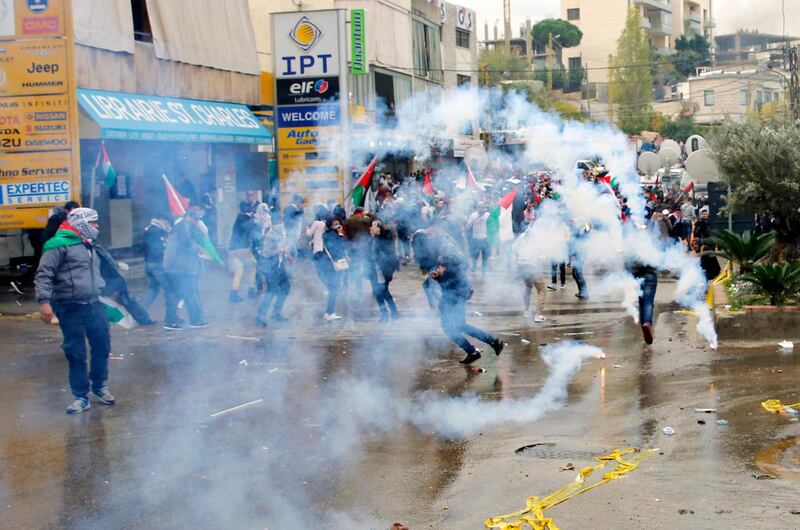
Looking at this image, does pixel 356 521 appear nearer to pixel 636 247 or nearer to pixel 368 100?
pixel 636 247

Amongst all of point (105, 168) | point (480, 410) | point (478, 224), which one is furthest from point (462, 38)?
point (480, 410)

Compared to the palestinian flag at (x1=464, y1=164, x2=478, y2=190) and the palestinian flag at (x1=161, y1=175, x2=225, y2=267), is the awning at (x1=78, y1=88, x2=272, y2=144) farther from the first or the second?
the palestinian flag at (x1=464, y1=164, x2=478, y2=190)

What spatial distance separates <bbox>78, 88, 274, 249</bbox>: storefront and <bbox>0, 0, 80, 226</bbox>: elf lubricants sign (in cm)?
96

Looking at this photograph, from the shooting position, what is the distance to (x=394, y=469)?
710cm

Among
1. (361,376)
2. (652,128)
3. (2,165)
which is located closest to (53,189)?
(2,165)

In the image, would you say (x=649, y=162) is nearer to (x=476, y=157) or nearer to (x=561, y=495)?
(x=476, y=157)

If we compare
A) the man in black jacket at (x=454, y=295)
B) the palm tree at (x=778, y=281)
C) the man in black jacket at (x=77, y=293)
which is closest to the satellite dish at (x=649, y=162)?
the palm tree at (x=778, y=281)

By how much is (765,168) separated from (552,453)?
865 cm

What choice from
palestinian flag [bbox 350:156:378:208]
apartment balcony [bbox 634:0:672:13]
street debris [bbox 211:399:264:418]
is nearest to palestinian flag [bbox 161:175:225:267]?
palestinian flag [bbox 350:156:378:208]

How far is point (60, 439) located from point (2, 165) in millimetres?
9249

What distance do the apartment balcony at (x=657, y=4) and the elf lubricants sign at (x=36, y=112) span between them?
79941 mm

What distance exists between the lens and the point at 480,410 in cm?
881

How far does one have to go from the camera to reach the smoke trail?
326 inches

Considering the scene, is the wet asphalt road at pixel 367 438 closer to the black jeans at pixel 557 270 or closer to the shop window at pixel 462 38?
the black jeans at pixel 557 270
